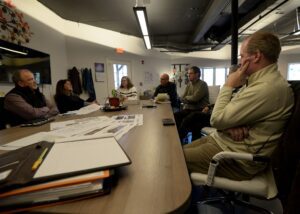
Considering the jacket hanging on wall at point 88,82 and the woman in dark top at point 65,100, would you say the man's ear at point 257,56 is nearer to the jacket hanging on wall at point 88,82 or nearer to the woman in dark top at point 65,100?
the woman in dark top at point 65,100

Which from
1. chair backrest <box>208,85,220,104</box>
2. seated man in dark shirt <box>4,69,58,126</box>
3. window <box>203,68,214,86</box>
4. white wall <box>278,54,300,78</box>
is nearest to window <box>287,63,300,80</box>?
white wall <box>278,54,300,78</box>

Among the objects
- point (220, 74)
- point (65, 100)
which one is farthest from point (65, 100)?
point (220, 74)

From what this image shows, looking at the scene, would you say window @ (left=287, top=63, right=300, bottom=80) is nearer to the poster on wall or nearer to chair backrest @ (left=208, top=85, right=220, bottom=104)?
chair backrest @ (left=208, top=85, right=220, bottom=104)

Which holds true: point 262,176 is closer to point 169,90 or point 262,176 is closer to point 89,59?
point 169,90

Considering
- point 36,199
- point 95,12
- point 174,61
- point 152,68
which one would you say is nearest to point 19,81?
point 36,199

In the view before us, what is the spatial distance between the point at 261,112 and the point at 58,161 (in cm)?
97

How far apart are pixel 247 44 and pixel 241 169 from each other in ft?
2.35

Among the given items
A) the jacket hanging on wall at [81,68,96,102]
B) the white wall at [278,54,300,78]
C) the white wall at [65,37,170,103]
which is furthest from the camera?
the white wall at [278,54,300,78]

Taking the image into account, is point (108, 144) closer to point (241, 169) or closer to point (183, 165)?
point (183, 165)

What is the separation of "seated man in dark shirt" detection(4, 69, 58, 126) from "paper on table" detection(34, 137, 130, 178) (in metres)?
1.46

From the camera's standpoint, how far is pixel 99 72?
237 inches

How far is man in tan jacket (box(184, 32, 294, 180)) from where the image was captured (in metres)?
1.02

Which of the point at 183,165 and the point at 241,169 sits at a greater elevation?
the point at 183,165

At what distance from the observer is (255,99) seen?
3.34ft
